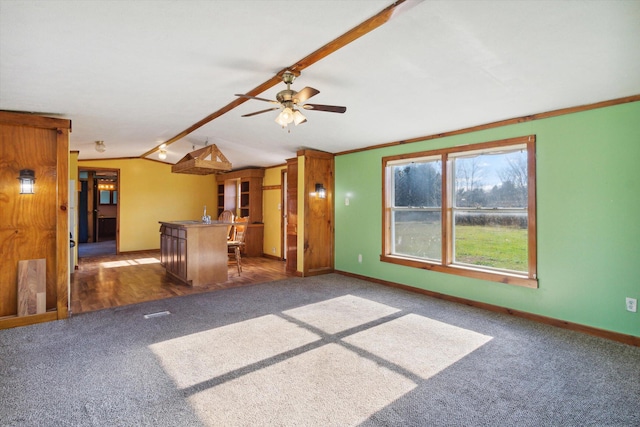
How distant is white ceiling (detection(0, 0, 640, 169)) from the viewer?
196 centimetres

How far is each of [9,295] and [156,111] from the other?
2542 millimetres

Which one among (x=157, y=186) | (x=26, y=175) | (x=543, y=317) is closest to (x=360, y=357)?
(x=543, y=317)

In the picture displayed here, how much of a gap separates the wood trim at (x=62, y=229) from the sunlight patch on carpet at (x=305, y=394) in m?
2.52

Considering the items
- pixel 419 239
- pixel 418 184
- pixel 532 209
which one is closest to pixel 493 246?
pixel 532 209

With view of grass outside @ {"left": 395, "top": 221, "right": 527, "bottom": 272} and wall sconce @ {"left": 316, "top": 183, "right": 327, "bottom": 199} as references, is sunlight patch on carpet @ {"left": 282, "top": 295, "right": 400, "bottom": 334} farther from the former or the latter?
wall sconce @ {"left": 316, "top": 183, "right": 327, "bottom": 199}

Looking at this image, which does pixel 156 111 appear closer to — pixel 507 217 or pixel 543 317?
pixel 507 217

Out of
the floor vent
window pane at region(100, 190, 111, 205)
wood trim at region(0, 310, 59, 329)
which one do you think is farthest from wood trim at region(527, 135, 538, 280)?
window pane at region(100, 190, 111, 205)

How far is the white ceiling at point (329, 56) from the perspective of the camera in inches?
77.2

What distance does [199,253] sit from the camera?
5.06 m

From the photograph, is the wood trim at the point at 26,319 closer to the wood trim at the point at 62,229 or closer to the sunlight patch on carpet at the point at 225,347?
the wood trim at the point at 62,229

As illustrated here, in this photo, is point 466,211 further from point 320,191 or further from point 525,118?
point 320,191

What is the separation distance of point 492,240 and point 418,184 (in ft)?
4.33

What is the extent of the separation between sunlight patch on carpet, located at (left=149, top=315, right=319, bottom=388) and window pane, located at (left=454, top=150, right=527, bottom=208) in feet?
8.85

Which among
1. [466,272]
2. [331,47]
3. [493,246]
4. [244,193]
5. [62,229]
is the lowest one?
[466,272]
